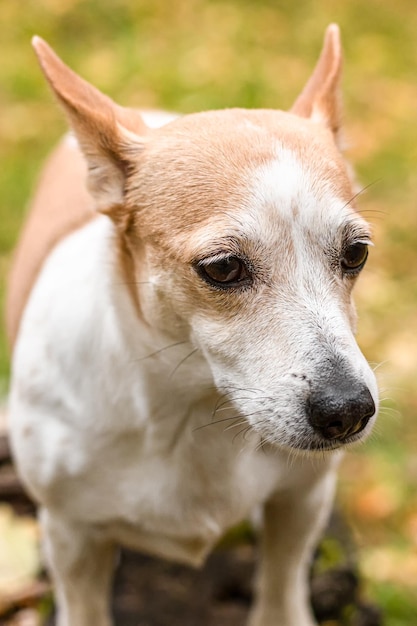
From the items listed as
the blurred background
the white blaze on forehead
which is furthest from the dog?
the blurred background

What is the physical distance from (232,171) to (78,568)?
1403 millimetres

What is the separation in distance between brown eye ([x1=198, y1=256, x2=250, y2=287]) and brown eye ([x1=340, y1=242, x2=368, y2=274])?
245mm

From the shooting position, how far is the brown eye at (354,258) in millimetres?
2264

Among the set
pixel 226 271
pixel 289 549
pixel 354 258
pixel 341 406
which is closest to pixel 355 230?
pixel 354 258

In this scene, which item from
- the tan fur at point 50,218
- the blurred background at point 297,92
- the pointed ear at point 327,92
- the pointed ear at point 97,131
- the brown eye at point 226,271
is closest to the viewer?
the brown eye at point 226,271

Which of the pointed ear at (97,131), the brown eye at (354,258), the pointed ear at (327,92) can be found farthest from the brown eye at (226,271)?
the pointed ear at (327,92)

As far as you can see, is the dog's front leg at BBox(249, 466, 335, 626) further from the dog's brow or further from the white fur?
the dog's brow

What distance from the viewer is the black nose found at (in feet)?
6.77

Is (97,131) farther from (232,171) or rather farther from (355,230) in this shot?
(355,230)

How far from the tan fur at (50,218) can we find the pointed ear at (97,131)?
0.53 metres

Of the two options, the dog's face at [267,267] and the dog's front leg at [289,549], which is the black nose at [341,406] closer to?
the dog's face at [267,267]

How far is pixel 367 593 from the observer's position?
3590 mm

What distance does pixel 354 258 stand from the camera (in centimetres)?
229

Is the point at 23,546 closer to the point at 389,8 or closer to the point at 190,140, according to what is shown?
the point at 190,140
